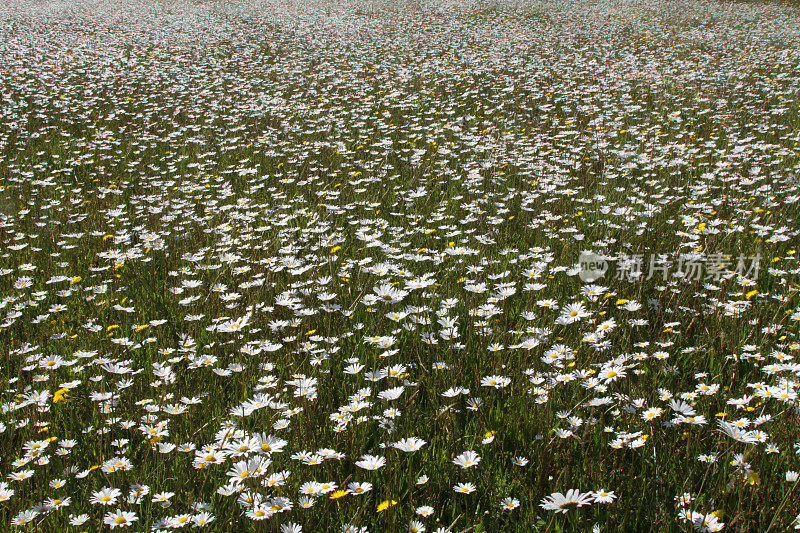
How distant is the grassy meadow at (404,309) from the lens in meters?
2.09

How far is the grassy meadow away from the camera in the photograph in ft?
6.85

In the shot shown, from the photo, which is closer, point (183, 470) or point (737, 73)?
point (183, 470)

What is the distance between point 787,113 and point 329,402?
791 cm

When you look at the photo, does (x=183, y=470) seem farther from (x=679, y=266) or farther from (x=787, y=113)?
(x=787, y=113)

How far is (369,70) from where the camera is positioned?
12.2 meters

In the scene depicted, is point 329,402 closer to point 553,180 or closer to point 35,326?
point 35,326

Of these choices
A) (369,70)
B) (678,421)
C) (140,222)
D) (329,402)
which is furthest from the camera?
(369,70)

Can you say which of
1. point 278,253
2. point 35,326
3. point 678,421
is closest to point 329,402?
point 678,421

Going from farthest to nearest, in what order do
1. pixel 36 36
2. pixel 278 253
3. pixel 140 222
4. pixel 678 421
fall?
pixel 36 36
pixel 140 222
pixel 278 253
pixel 678 421

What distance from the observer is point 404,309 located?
11.2ft

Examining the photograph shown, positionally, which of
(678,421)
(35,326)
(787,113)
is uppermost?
(787,113)

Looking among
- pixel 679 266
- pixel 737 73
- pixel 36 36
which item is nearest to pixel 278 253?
pixel 679 266

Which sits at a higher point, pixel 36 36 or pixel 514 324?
pixel 36 36

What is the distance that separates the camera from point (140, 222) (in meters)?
5.24
